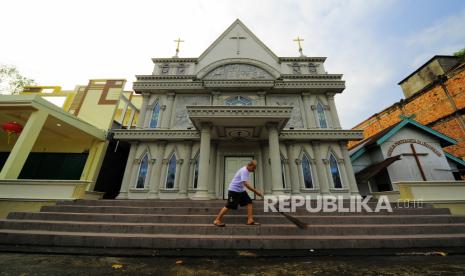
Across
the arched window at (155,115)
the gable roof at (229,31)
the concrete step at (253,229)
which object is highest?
the gable roof at (229,31)

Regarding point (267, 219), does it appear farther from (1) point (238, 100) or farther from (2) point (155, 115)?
(2) point (155, 115)

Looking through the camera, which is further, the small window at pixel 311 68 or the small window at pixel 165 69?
the small window at pixel 165 69

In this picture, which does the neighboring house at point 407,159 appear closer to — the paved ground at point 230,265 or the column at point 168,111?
the paved ground at point 230,265

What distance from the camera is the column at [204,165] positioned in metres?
7.98

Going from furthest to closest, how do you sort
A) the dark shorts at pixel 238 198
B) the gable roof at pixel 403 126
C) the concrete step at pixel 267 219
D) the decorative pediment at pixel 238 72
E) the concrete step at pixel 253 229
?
the decorative pediment at pixel 238 72 → the gable roof at pixel 403 126 → the concrete step at pixel 267 219 → the dark shorts at pixel 238 198 → the concrete step at pixel 253 229

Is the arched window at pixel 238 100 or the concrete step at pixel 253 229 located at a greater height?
the arched window at pixel 238 100

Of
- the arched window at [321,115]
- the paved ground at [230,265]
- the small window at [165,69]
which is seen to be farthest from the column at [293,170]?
the small window at [165,69]

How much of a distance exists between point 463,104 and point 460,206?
490 inches

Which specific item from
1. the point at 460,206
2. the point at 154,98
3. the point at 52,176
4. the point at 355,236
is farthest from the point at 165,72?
the point at 460,206

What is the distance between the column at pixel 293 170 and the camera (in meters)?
9.82

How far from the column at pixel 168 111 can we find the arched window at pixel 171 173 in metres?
2.18

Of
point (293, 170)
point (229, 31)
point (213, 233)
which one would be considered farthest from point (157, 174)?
point (229, 31)

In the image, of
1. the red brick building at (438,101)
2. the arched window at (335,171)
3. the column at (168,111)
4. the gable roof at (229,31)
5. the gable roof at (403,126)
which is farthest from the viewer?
the red brick building at (438,101)

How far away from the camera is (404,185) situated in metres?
7.38
